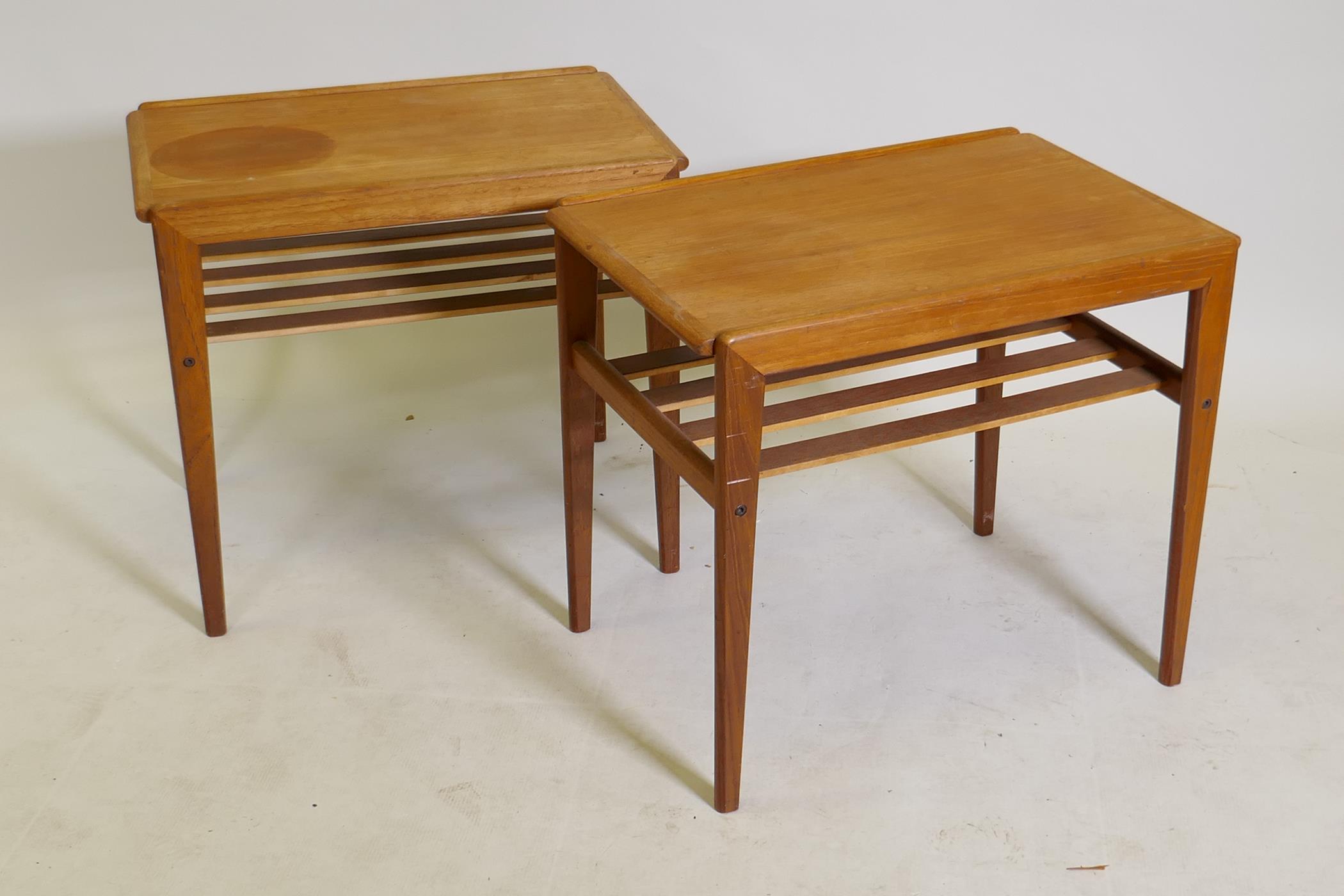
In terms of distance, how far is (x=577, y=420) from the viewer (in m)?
2.12

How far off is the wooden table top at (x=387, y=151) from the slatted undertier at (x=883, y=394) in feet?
0.95

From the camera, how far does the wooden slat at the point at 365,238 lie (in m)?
2.23

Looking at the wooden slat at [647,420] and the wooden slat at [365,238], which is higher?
the wooden slat at [365,238]

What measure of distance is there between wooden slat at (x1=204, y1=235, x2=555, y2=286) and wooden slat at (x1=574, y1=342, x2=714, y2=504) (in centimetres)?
37

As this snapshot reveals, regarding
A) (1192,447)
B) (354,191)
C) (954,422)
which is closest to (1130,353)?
(1192,447)

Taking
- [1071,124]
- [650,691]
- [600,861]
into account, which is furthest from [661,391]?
[1071,124]

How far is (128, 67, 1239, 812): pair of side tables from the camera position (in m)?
1.72

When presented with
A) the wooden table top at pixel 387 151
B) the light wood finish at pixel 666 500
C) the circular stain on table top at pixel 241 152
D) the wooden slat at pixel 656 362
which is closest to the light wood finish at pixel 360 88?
the wooden table top at pixel 387 151

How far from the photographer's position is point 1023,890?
176 cm

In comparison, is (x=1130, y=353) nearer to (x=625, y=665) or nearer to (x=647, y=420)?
(x=647, y=420)

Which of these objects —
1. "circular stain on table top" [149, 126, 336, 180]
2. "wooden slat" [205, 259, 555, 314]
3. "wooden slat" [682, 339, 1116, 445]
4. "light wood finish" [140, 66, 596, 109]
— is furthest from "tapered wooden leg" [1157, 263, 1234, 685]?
"circular stain on table top" [149, 126, 336, 180]

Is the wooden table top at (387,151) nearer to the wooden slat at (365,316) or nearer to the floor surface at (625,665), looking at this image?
the wooden slat at (365,316)

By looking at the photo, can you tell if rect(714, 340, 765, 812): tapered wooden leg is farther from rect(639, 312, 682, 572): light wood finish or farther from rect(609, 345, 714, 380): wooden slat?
rect(639, 312, 682, 572): light wood finish

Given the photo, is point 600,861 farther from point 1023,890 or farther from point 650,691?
point 1023,890
